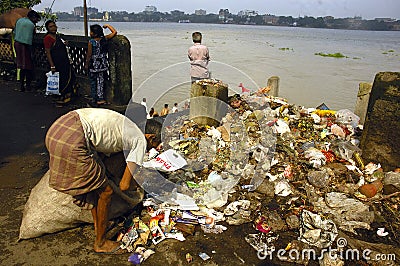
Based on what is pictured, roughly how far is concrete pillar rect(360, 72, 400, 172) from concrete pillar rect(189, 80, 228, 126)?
2.06m

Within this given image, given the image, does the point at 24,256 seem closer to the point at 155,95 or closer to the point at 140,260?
the point at 140,260

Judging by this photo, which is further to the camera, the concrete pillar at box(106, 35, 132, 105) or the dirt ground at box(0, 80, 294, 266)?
the concrete pillar at box(106, 35, 132, 105)

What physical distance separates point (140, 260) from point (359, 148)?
323 centimetres

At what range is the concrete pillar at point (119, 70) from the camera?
18.8 ft

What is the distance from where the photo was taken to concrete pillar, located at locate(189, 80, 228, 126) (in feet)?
16.4

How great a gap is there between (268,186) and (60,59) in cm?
445

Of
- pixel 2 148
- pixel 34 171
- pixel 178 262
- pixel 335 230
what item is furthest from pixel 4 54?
pixel 335 230

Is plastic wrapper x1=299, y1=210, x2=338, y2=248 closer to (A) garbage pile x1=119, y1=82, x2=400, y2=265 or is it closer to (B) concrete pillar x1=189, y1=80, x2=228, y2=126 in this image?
(A) garbage pile x1=119, y1=82, x2=400, y2=265

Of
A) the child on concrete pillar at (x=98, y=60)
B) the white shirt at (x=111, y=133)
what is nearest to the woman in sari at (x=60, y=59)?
the child on concrete pillar at (x=98, y=60)

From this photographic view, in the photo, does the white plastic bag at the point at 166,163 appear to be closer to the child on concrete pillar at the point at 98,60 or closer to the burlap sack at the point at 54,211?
the burlap sack at the point at 54,211

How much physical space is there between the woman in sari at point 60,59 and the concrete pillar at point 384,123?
5.07 metres

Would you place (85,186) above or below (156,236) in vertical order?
above

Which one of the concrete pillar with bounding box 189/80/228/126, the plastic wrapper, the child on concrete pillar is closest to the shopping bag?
the child on concrete pillar

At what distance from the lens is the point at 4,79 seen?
8.32 m
